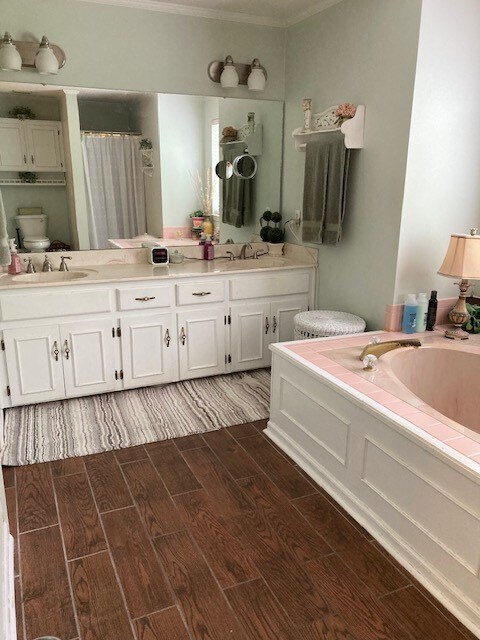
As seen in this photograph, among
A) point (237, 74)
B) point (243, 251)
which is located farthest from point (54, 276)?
point (237, 74)

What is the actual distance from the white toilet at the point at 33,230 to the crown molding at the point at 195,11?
1.35 m

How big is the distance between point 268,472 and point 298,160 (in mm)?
2266

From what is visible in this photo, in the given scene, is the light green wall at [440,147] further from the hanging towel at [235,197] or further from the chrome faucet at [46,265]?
the chrome faucet at [46,265]

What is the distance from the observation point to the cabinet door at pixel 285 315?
3570 millimetres

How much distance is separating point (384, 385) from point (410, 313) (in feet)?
2.59

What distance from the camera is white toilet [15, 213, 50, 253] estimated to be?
320cm

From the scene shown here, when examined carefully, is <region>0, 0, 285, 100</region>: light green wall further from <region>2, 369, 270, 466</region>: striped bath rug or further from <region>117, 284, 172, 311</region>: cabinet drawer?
<region>2, 369, 270, 466</region>: striped bath rug

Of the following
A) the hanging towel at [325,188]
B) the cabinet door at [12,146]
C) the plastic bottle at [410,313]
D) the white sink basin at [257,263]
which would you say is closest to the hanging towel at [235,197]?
the white sink basin at [257,263]

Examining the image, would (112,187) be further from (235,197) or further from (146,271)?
(235,197)

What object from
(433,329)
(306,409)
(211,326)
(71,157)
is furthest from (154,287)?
(433,329)

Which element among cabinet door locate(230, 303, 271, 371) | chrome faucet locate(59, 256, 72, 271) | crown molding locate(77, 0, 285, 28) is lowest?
cabinet door locate(230, 303, 271, 371)

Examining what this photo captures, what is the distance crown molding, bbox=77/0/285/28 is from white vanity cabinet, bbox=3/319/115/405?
1973mm

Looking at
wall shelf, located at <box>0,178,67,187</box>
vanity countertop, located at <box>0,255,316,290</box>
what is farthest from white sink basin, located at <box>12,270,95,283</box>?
wall shelf, located at <box>0,178,67,187</box>

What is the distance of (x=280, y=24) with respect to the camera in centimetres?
358
